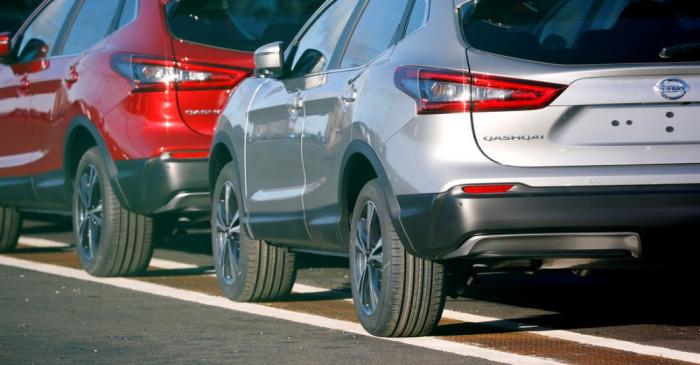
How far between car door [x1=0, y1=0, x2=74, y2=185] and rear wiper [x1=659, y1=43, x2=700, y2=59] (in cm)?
A: 586

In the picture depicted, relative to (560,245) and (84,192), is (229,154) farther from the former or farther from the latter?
(560,245)

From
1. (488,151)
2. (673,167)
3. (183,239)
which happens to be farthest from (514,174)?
→ (183,239)

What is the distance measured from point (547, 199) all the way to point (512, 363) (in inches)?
25.8

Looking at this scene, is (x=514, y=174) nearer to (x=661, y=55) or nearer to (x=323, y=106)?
(x=661, y=55)

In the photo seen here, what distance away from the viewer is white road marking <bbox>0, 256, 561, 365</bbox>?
763 cm

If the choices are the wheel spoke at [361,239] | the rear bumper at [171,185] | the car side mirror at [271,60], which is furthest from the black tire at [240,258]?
the wheel spoke at [361,239]

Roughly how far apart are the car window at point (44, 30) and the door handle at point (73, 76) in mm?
694

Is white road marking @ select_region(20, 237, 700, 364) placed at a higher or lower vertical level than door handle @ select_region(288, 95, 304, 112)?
lower

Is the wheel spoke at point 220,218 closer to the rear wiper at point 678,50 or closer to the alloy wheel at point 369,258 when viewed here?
the alloy wheel at point 369,258

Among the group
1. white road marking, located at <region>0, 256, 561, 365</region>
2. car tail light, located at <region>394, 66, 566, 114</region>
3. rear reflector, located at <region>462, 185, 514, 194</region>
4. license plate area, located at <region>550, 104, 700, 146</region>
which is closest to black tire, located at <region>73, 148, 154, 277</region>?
white road marking, located at <region>0, 256, 561, 365</region>

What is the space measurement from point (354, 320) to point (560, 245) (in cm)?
188

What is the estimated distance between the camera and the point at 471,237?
24.7 ft

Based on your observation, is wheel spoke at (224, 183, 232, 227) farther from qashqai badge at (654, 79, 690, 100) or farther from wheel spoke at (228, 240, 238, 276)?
qashqai badge at (654, 79, 690, 100)

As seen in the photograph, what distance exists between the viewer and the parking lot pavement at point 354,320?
7828 mm
